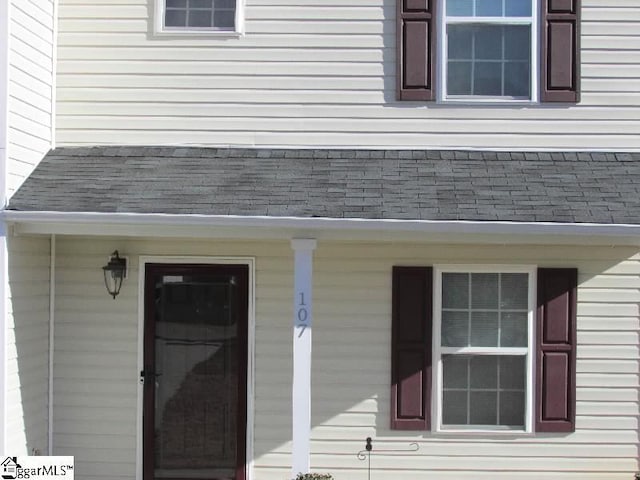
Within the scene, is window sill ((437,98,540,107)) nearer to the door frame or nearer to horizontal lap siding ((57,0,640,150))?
horizontal lap siding ((57,0,640,150))

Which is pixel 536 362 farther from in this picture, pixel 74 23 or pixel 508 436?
pixel 74 23

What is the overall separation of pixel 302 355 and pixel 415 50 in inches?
110

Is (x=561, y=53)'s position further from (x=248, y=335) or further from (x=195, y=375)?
(x=195, y=375)

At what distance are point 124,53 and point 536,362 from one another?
14.4ft

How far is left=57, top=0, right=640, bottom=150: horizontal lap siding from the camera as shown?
7438 mm

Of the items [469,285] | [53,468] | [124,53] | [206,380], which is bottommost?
[53,468]

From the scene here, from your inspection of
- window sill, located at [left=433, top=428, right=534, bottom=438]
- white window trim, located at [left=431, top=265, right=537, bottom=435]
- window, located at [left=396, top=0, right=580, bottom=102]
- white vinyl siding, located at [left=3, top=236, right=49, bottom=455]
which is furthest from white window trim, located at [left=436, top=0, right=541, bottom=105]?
white vinyl siding, located at [left=3, top=236, right=49, bottom=455]

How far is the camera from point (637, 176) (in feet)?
23.1

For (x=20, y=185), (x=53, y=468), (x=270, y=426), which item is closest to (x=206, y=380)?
(x=270, y=426)

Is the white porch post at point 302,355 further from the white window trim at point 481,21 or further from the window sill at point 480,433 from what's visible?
the white window trim at point 481,21

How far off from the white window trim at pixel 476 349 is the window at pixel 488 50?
1442mm

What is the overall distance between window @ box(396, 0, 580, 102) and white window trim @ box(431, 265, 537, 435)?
56.8 inches

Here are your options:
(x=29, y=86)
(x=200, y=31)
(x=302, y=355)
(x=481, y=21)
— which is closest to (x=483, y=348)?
(x=302, y=355)

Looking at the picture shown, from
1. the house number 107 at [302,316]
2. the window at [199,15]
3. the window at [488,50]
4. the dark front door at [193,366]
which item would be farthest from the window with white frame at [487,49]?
the dark front door at [193,366]
